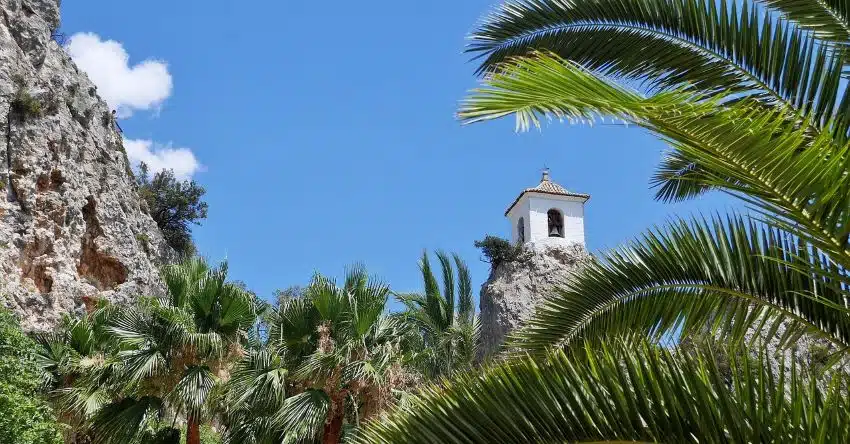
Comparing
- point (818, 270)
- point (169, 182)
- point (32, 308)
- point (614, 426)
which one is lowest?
point (614, 426)

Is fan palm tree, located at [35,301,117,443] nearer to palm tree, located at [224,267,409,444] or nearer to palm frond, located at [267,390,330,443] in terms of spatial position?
palm tree, located at [224,267,409,444]

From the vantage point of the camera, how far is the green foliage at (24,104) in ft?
71.8

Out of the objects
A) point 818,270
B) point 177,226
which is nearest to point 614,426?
point 818,270

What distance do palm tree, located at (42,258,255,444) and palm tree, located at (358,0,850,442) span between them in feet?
22.0

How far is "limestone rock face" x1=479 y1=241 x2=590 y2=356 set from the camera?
24547 mm

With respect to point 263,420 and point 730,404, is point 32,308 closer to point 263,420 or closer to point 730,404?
point 263,420

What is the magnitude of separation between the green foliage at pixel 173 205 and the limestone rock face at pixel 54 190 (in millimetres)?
5973

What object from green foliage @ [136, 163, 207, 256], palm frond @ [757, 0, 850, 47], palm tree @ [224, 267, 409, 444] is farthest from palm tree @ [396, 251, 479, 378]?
green foliage @ [136, 163, 207, 256]

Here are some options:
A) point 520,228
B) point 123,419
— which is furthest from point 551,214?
point 123,419

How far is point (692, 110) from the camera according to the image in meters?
2.90

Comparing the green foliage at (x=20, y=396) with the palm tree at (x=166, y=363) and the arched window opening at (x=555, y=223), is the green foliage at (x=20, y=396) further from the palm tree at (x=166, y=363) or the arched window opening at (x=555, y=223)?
the arched window opening at (x=555, y=223)

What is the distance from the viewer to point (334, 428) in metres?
10.4

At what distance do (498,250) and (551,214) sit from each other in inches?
109

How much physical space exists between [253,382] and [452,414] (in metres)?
8.30
